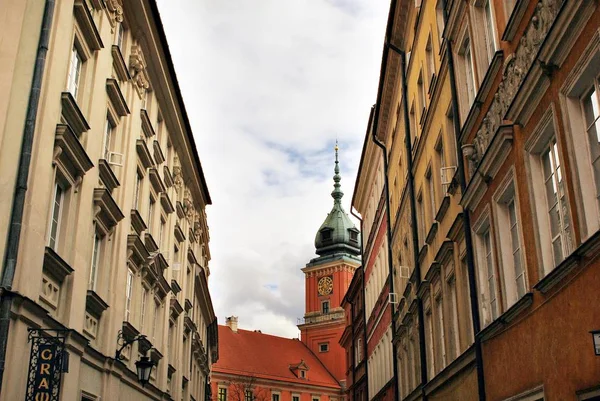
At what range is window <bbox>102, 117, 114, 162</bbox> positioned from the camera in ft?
52.8

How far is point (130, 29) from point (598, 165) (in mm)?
13727

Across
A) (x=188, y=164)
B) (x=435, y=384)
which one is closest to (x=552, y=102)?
(x=435, y=384)

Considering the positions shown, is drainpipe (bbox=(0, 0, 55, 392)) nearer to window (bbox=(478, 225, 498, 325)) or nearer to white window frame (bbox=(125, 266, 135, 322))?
window (bbox=(478, 225, 498, 325))

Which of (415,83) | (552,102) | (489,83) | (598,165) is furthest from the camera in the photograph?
(415,83)

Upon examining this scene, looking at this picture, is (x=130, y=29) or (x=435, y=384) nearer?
(x=435, y=384)

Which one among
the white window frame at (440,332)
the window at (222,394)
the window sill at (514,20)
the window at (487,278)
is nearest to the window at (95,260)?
the white window frame at (440,332)

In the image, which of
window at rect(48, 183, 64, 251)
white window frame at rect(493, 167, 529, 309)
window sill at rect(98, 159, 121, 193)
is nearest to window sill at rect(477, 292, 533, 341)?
white window frame at rect(493, 167, 529, 309)

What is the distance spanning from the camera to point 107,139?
656 inches

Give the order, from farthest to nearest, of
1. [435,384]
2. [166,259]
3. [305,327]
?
1. [305,327]
2. [166,259]
3. [435,384]

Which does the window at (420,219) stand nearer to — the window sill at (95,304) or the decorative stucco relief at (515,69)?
the decorative stucco relief at (515,69)

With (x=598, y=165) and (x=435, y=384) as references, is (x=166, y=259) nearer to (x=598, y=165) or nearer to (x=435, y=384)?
(x=435, y=384)

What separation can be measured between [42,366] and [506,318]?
6.84m

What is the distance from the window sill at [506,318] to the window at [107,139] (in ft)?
29.0

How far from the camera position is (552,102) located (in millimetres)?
8930
